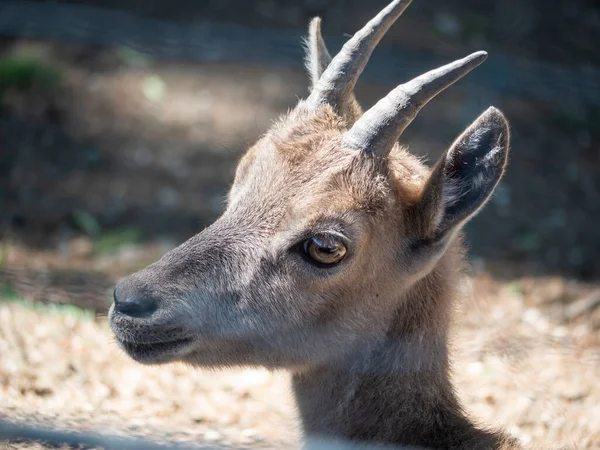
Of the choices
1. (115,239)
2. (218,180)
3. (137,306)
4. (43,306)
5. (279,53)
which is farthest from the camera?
(218,180)

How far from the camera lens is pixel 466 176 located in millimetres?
4219

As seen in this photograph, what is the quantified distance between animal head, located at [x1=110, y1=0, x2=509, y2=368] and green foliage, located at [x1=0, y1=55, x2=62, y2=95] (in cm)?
757

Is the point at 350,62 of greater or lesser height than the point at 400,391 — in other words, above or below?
above

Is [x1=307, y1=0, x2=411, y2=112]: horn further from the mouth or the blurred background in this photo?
the mouth

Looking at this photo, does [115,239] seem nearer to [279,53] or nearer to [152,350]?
[279,53]

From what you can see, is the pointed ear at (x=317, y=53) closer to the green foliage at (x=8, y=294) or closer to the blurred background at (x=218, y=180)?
the blurred background at (x=218, y=180)

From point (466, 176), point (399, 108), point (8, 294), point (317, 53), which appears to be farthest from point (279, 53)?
point (466, 176)

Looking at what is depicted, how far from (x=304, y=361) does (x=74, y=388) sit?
240 cm

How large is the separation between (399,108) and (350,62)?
2.09 feet

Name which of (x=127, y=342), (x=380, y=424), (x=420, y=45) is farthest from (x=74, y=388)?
(x=420, y=45)

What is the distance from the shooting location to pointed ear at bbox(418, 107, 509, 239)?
409 cm

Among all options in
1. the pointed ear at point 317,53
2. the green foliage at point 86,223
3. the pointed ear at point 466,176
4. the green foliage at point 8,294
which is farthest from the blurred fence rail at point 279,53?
the pointed ear at point 466,176

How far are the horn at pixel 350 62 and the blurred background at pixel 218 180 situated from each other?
2.20ft

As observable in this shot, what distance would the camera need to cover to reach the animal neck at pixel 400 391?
14.7 ft
